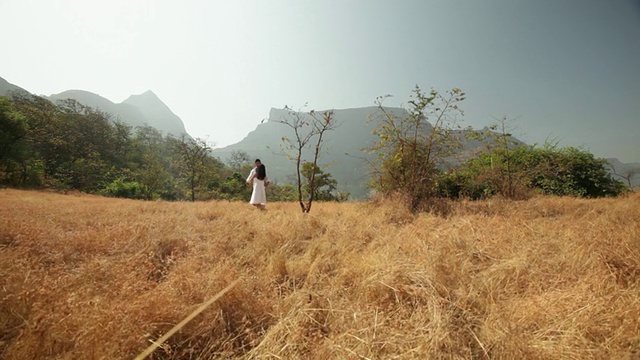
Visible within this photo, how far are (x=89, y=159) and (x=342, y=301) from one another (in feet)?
139

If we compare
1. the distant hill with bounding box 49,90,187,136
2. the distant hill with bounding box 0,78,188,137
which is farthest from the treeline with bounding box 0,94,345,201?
the distant hill with bounding box 49,90,187,136

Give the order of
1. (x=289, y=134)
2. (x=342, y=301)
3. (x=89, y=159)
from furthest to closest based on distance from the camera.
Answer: (x=289, y=134) → (x=89, y=159) → (x=342, y=301)

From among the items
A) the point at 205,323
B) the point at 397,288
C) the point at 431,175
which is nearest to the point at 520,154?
the point at 431,175

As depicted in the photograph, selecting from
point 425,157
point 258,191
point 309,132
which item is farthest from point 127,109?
point 425,157

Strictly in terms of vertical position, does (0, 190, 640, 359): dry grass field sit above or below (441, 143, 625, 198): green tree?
below

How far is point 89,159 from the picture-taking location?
31.1 meters

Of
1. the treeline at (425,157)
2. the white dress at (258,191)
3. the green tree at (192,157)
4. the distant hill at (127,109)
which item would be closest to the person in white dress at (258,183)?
the white dress at (258,191)

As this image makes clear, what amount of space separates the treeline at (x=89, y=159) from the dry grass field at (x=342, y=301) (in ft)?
77.9

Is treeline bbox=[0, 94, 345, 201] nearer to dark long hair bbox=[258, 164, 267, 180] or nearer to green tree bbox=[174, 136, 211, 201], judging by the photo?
green tree bbox=[174, 136, 211, 201]

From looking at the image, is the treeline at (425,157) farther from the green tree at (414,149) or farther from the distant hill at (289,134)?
the distant hill at (289,134)

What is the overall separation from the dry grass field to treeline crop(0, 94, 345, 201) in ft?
77.9

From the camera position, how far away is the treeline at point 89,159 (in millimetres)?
19625

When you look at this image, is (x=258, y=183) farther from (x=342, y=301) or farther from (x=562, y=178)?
(x=562, y=178)

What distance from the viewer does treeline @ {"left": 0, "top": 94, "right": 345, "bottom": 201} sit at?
19.6m
